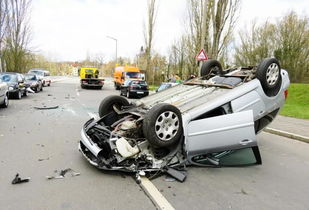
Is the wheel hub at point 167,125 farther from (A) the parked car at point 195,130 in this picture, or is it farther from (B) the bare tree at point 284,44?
(B) the bare tree at point 284,44

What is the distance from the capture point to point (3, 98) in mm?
9375

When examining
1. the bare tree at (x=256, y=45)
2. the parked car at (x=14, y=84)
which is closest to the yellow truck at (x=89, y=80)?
the parked car at (x=14, y=84)

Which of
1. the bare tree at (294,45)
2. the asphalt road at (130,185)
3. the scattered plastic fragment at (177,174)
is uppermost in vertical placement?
the bare tree at (294,45)

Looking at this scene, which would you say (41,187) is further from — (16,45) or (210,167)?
(16,45)

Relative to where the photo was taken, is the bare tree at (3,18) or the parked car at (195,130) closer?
the parked car at (195,130)

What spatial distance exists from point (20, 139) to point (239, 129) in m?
4.85

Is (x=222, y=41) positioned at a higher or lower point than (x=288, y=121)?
higher

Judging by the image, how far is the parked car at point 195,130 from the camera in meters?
3.46

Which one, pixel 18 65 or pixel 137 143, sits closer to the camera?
pixel 137 143

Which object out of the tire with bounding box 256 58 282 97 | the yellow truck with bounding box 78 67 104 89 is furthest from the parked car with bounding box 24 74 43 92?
the tire with bounding box 256 58 282 97

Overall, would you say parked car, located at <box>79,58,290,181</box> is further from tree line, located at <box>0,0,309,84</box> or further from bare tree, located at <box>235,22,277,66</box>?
bare tree, located at <box>235,22,277,66</box>

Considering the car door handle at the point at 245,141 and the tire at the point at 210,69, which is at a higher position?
the tire at the point at 210,69

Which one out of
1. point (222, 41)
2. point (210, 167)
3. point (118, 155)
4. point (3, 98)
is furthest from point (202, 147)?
point (222, 41)

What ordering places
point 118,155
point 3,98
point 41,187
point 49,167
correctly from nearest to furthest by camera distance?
1. point 41,187
2. point 118,155
3. point 49,167
4. point 3,98
